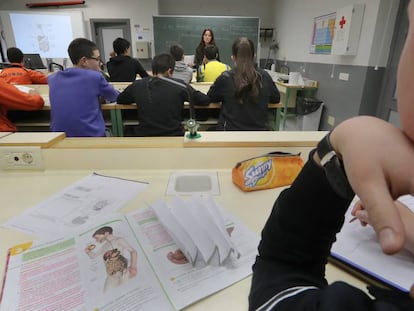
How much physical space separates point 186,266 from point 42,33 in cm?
680

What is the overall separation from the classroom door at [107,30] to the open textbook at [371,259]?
257 inches

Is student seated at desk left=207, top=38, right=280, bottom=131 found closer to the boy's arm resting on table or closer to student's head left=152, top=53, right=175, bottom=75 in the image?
student's head left=152, top=53, right=175, bottom=75

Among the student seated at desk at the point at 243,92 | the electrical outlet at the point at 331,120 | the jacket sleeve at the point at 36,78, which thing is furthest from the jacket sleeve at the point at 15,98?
the electrical outlet at the point at 331,120

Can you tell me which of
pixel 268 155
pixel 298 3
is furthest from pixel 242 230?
pixel 298 3

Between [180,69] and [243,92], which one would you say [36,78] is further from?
[243,92]

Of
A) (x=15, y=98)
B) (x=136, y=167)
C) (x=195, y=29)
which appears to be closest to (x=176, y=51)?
(x=15, y=98)

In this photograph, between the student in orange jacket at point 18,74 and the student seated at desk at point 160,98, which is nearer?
the student seated at desk at point 160,98

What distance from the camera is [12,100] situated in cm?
204

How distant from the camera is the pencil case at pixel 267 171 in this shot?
93 cm

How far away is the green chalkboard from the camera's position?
5.89 meters

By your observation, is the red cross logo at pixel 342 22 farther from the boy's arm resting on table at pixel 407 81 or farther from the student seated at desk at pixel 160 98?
the boy's arm resting on table at pixel 407 81

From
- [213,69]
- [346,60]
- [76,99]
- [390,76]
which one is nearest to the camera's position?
[76,99]

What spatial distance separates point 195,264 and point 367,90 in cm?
341

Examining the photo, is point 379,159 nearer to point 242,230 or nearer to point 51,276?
point 242,230
